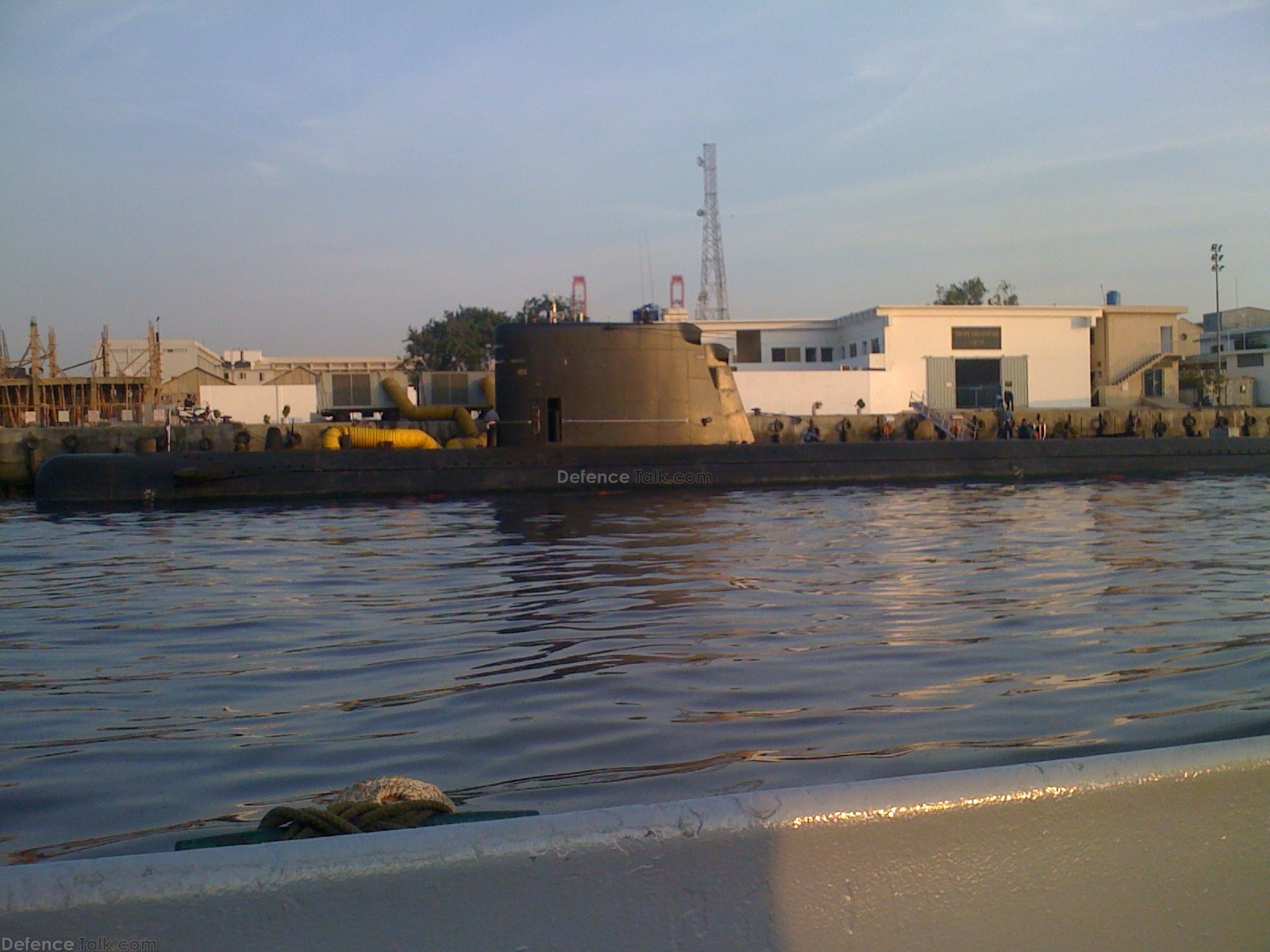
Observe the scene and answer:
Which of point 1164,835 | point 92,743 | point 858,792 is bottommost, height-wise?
point 92,743

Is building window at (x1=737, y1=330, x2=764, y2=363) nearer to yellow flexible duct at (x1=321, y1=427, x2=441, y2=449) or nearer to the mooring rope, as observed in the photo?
yellow flexible duct at (x1=321, y1=427, x2=441, y2=449)

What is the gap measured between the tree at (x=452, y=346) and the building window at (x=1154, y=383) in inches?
1443

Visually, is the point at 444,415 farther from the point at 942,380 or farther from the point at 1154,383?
the point at 1154,383

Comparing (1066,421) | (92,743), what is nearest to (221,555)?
(92,743)

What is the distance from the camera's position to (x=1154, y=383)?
54594 mm

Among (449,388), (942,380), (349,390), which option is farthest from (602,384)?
(942,380)

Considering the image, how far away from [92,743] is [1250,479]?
22.5 metres

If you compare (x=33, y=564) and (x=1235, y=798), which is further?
(x=33, y=564)

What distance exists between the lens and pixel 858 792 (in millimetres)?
2053

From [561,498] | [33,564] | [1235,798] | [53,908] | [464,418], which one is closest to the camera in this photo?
[53,908]

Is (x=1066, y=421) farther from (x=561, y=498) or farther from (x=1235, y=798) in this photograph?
(x=1235, y=798)

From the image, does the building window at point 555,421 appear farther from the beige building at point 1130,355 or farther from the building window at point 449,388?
the beige building at point 1130,355

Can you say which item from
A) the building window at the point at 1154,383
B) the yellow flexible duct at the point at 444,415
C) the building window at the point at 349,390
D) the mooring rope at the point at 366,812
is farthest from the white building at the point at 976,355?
the mooring rope at the point at 366,812

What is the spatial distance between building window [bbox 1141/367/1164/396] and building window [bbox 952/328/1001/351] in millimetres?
10777
